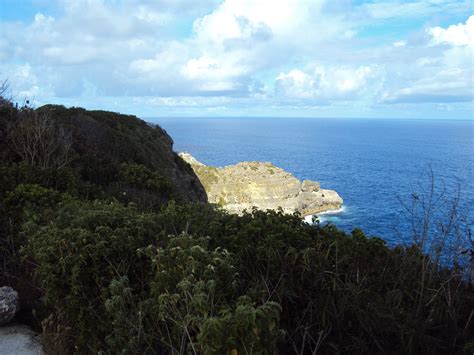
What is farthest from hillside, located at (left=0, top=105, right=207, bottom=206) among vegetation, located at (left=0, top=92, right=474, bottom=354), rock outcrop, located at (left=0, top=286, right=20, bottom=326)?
vegetation, located at (left=0, top=92, right=474, bottom=354)

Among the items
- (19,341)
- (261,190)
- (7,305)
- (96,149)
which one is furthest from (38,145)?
(261,190)

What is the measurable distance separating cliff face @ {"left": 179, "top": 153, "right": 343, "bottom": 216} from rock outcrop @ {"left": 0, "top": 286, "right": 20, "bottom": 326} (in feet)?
231

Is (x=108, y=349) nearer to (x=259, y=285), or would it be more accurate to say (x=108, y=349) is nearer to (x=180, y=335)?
(x=180, y=335)

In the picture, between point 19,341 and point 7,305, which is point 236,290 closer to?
point 19,341

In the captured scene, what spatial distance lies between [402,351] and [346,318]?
0.52m

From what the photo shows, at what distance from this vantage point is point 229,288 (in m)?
3.48

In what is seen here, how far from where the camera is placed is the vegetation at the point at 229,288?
3.23 metres

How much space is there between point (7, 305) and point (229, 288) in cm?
350

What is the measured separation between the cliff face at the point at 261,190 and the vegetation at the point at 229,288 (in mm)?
70892

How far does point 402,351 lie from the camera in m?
3.62

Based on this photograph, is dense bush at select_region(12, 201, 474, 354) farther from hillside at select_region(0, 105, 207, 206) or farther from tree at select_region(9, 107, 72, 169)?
tree at select_region(9, 107, 72, 169)

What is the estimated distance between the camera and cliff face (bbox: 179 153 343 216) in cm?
7869

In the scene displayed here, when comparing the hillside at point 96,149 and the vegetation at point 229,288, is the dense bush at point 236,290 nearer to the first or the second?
the vegetation at point 229,288

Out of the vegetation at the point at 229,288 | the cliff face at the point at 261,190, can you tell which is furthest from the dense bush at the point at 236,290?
the cliff face at the point at 261,190
